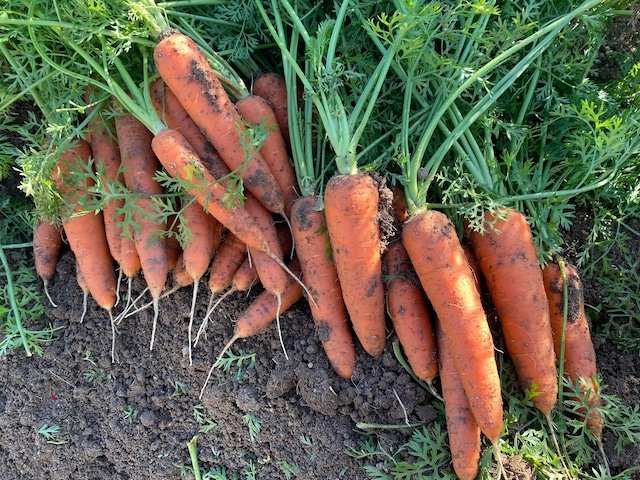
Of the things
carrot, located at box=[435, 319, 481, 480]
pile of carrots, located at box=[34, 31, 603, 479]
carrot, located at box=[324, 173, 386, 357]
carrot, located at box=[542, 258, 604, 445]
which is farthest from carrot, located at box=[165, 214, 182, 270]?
carrot, located at box=[542, 258, 604, 445]

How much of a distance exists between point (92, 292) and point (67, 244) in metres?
0.45

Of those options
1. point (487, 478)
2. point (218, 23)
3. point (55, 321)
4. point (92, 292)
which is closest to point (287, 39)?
point (218, 23)

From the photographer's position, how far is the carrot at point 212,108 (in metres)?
2.20

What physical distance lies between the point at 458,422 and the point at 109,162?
2030 millimetres

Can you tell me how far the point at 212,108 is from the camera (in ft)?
7.41

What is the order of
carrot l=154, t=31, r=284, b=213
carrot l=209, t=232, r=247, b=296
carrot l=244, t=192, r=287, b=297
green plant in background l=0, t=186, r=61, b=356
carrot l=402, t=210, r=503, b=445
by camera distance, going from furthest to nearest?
1. green plant in background l=0, t=186, r=61, b=356
2. carrot l=209, t=232, r=247, b=296
3. carrot l=244, t=192, r=287, b=297
4. carrot l=154, t=31, r=284, b=213
5. carrot l=402, t=210, r=503, b=445

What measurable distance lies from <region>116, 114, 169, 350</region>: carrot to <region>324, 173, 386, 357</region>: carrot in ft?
2.72

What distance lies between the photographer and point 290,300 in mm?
2434

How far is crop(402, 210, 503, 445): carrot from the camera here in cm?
209

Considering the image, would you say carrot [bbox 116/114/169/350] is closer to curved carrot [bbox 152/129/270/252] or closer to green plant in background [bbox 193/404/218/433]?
curved carrot [bbox 152/129/270/252]

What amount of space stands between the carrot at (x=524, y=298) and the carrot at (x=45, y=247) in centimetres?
215

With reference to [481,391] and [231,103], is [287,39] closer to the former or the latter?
[231,103]

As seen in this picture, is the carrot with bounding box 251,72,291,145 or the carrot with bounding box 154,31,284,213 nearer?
the carrot with bounding box 154,31,284,213

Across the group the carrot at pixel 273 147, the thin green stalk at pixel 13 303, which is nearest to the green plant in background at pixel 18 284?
the thin green stalk at pixel 13 303
